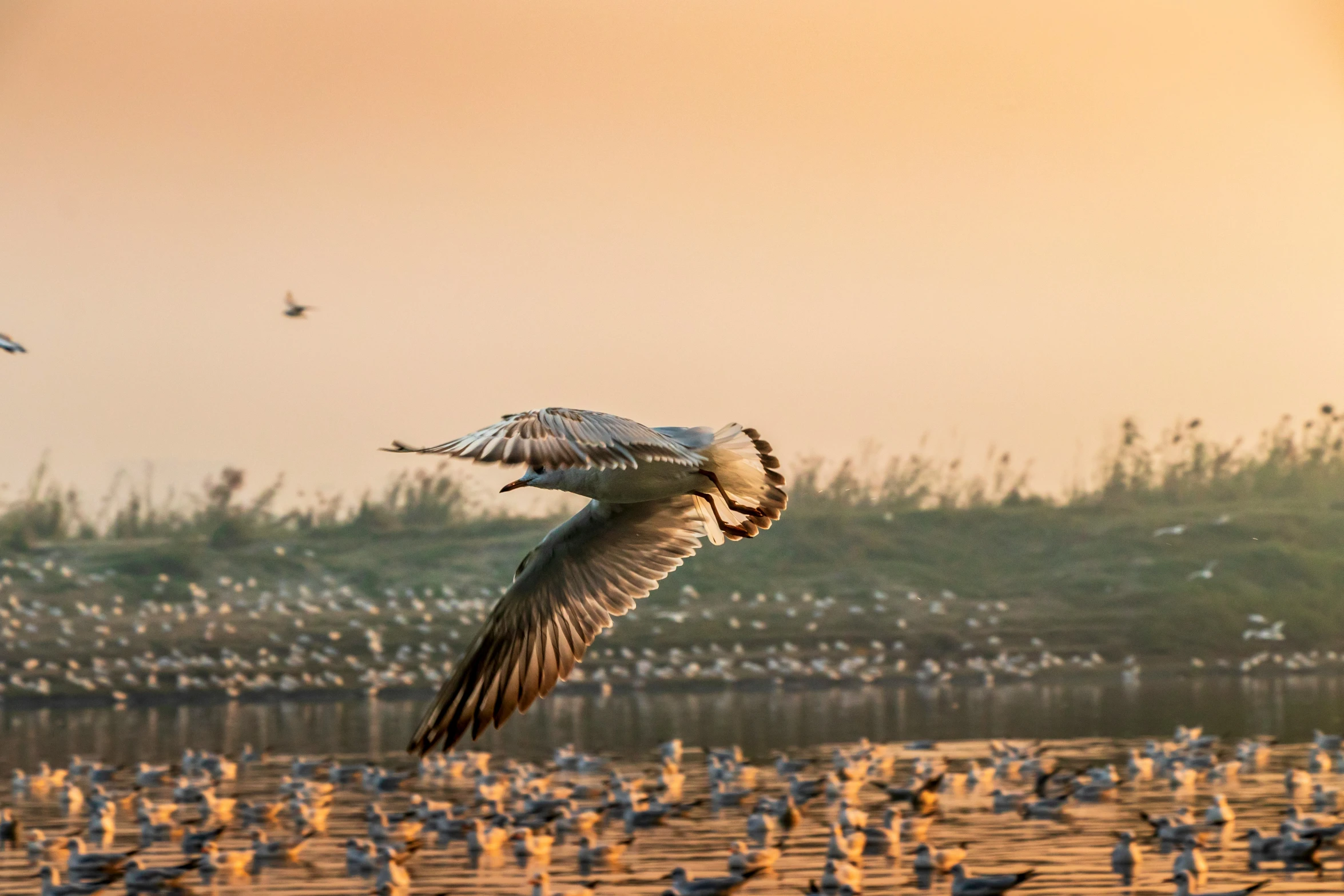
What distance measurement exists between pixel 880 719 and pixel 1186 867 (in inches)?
613

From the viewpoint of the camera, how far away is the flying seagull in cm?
868

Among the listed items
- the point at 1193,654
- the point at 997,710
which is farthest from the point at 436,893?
the point at 1193,654

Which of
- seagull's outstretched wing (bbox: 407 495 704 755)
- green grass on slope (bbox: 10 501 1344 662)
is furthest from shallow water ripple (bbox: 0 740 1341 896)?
green grass on slope (bbox: 10 501 1344 662)

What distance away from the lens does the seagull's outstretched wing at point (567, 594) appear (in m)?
9.24

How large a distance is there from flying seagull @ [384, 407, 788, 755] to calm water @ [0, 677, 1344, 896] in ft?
25.5

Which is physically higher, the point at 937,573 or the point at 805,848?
the point at 937,573

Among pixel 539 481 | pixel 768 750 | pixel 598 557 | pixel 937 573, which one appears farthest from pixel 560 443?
pixel 937 573

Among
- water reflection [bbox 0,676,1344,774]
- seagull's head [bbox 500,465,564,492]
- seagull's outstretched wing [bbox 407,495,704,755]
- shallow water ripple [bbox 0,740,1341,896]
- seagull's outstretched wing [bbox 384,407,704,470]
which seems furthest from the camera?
water reflection [bbox 0,676,1344,774]

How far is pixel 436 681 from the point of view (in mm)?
39750

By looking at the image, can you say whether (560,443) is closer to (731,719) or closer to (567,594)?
(567,594)

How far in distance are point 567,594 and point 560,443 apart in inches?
112

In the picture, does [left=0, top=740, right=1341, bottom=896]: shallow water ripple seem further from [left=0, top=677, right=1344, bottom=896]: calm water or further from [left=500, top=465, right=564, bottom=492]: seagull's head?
[left=500, top=465, right=564, bottom=492]: seagull's head

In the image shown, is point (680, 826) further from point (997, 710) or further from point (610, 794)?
point (997, 710)

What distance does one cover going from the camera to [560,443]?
6699 millimetres
